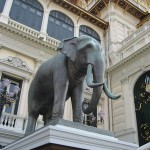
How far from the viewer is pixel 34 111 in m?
3.31

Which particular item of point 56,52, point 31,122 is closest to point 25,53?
point 56,52

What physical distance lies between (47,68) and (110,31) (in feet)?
41.5

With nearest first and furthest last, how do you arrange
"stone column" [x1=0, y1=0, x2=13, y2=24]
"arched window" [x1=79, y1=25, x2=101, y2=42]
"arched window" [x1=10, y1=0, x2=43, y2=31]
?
"stone column" [x1=0, y1=0, x2=13, y2=24] → "arched window" [x1=10, y1=0, x2=43, y2=31] → "arched window" [x1=79, y1=25, x2=101, y2=42]

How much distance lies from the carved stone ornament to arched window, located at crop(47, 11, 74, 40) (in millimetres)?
2703

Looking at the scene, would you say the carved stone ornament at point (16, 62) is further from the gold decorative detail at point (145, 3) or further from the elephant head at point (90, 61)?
the gold decorative detail at point (145, 3)

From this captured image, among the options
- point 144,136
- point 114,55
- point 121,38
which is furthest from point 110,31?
point 144,136

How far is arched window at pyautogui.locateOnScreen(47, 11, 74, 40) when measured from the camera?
13638 mm

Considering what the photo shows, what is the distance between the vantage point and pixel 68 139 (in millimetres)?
2223

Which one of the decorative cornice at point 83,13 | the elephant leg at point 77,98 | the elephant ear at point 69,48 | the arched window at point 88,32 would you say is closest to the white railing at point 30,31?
the arched window at point 88,32

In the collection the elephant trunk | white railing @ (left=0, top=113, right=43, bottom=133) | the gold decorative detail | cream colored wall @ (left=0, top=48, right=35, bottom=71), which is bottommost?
the elephant trunk

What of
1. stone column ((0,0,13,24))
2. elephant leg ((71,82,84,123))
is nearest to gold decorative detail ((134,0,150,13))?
stone column ((0,0,13,24))

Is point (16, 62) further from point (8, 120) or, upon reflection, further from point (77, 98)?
point (77, 98)

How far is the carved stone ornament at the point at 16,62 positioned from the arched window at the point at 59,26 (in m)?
2.70

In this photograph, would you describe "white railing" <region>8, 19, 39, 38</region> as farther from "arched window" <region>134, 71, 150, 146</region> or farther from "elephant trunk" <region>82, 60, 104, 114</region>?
"elephant trunk" <region>82, 60, 104, 114</region>
